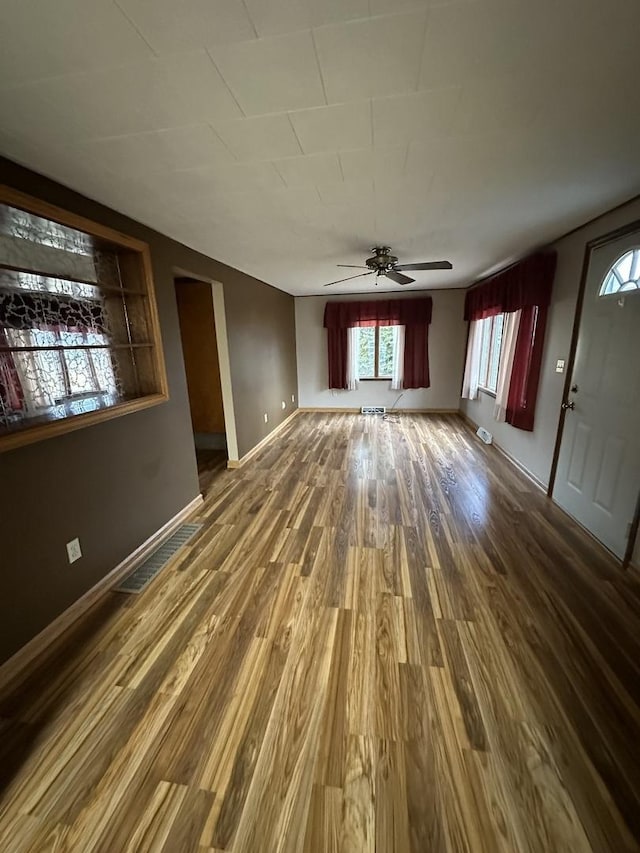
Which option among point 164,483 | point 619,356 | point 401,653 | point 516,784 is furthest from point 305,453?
point 516,784

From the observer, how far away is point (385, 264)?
10.1 feet

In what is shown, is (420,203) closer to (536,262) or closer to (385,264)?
(385,264)

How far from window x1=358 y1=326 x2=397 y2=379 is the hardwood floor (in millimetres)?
4203

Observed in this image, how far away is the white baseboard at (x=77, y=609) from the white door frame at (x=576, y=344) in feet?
10.3

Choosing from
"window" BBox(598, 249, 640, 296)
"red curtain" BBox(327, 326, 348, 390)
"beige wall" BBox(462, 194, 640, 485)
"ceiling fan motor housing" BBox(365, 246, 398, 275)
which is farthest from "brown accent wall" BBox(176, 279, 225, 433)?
"window" BBox(598, 249, 640, 296)

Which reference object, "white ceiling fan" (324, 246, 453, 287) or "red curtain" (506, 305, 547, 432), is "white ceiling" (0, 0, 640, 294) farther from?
"red curtain" (506, 305, 547, 432)

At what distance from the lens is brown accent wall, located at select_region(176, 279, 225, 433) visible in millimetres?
3693

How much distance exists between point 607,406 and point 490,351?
260 centimetres

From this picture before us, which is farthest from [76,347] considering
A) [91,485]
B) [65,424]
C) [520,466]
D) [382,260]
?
[520,466]

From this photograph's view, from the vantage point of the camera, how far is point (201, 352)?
388 centimetres

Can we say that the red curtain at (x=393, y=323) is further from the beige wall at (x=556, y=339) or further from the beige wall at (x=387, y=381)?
the beige wall at (x=556, y=339)

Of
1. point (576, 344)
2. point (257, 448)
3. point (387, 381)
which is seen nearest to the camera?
point (576, 344)

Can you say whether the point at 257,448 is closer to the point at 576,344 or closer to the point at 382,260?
the point at 382,260

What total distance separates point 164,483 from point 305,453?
6.54 feet
